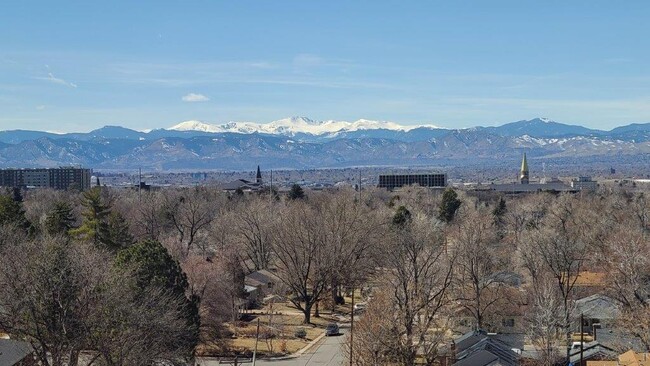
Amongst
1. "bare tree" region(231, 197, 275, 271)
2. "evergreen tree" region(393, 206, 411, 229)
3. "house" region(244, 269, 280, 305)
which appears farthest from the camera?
"evergreen tree" region(393, 206, 411, 229)

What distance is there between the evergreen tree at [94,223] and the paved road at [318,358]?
1432 centimetres

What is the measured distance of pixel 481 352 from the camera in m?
32.7

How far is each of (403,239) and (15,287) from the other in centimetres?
2670

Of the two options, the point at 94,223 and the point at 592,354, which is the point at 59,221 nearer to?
the point at 94,223

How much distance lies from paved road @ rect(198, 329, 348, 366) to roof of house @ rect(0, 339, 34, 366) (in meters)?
9.89

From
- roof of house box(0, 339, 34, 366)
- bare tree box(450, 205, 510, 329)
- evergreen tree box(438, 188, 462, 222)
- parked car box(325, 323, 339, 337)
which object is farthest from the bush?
evergreen tree box(438, 188, 462, 222)

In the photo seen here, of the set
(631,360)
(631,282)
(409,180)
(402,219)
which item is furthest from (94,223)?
(409,180)

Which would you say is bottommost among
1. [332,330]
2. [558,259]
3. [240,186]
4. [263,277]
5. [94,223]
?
[332,330]

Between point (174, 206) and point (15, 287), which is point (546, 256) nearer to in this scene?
point (15, 287)

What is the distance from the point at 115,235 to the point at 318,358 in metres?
18.1

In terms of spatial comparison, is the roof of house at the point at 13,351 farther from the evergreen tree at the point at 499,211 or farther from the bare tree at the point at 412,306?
the evergreen tree at the point at 499,211

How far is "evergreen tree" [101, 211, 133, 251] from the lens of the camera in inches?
1991

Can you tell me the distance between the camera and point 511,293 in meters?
46.8

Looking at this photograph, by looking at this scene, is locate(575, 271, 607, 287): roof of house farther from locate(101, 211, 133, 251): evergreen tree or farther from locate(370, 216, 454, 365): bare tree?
locate(101, 211, 133, 251): evergreen tree
